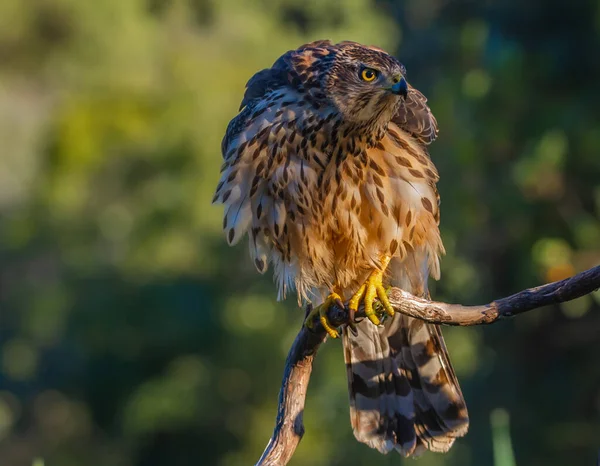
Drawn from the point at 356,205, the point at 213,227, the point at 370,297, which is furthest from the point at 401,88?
the point at 213,227

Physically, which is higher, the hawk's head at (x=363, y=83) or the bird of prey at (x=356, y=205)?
the hawk's head at (x=363, y=83)

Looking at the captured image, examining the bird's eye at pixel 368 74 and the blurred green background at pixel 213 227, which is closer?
the bird's eye at pixel 368 74

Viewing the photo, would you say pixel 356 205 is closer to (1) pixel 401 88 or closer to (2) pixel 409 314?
(1) pixel 401 88

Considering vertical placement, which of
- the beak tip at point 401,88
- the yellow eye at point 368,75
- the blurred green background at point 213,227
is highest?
the blurred green background at point 213,227

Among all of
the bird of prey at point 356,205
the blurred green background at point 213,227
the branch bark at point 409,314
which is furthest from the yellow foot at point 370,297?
the blurred green background at point 213,227

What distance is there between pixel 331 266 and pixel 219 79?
9141 millimetres

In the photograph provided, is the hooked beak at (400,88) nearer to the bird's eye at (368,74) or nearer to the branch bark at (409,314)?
the bird's eye at (368,74)

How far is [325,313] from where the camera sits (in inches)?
160

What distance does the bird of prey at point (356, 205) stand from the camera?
13.4 ft

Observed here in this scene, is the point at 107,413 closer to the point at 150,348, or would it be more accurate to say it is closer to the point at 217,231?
the point at 150,348

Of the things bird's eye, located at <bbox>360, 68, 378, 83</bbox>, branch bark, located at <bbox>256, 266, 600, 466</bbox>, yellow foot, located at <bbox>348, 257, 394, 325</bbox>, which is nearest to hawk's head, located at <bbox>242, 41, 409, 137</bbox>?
bird's eye, located at <bbox>360, 68, 378, 83</bbox>

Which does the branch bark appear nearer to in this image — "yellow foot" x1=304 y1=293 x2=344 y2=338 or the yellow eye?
"yellow foot" x1=304 y1=293 x2=344 y2=338

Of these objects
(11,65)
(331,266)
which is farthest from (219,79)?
(331,266)

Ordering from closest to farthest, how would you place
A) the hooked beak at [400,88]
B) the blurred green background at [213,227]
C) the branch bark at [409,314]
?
the branch bark at [409,314] < the hooked beak at [400,88] < the blurred green background at [213,227]
